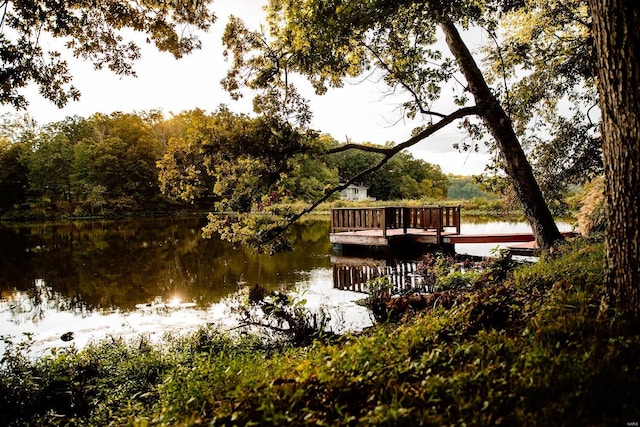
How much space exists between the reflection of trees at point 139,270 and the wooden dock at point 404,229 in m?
1.49

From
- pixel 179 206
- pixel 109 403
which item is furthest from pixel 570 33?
pixel 179 206

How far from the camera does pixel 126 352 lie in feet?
18.3

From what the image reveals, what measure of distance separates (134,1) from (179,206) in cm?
5052

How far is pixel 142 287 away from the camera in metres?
10.7

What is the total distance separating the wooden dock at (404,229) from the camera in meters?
14.1

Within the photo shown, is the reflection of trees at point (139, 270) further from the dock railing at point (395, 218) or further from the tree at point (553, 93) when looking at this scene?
the tree at point (553, 93)

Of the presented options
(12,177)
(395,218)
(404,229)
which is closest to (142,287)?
(404,229)

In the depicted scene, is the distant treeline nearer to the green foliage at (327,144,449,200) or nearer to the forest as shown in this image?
the green foliage at (327,144,449,200)

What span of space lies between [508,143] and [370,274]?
5328 millimetres

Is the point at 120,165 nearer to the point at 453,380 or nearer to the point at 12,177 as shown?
the point at 12,177

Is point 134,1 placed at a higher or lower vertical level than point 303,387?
higher

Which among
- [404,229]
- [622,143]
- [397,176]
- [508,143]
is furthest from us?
[397,176]

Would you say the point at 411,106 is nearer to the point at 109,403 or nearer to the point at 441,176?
the point at 109,403

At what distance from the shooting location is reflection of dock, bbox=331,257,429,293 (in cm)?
948
